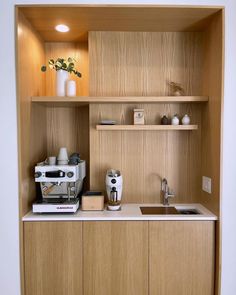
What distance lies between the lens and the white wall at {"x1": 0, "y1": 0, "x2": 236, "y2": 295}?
1.81 m

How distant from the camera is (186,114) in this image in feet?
7.52

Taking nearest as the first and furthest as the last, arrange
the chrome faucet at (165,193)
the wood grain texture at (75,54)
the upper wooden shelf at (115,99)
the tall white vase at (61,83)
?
the upper wooden shelf at (115,99) < the tall white vase at (61,83) < the chrome faucet at (165,193) < the wood grain texture at (75,54)

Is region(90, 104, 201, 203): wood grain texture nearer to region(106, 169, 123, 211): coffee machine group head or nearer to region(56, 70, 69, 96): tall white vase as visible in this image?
region(106, 169, 123, 211): coffee machine group head

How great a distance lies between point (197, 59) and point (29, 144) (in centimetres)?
168

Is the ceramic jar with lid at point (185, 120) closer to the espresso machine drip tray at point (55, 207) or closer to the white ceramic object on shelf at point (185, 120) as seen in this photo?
the white ceramic object on shelf at point (185, 120)

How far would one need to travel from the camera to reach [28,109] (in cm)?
199

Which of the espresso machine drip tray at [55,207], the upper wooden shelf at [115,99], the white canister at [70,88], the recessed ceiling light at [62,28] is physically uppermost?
the recessed ceiling light at [62,28]

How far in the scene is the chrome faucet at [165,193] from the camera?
2.25 m

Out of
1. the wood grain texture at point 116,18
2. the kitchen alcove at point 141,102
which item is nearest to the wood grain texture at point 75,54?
the kitchen alcove at point 141,102

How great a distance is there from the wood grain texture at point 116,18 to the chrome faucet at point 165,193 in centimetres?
136
